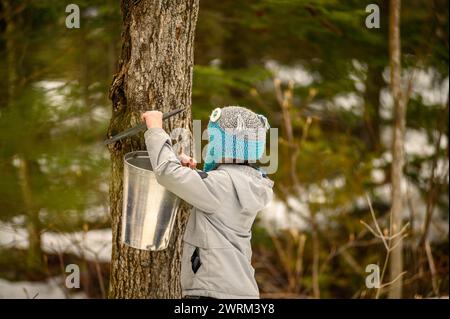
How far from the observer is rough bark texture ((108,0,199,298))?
122 inches

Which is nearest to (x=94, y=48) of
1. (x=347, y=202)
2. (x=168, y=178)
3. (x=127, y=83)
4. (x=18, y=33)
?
(x=18, y=33)

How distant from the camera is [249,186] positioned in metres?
2.86

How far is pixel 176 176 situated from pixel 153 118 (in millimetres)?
356

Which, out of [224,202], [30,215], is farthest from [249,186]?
[30,215]

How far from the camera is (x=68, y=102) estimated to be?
5.62 metres

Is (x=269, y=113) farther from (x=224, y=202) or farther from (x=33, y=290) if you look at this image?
(x=224, y=202)

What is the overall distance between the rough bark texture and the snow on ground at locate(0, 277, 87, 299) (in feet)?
10.6

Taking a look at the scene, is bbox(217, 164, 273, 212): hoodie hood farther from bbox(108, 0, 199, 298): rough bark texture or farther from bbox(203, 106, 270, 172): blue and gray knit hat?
bbox(108, 0, 199, 298): rough bark texture

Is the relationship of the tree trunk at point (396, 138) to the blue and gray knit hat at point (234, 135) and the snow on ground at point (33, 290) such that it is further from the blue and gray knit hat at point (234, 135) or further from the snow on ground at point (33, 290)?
the snow on ground at point (33, 290)

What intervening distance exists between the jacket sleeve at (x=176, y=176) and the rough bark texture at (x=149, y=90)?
335mm

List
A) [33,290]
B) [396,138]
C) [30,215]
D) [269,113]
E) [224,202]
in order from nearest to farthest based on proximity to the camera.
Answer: [224,202] → [30,215] → [396,138] → [33,290] → [269,113]

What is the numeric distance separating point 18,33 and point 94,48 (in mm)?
1862

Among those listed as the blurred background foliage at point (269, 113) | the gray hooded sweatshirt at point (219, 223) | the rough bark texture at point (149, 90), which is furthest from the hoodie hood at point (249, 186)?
the blurred background foliage at point (269, 113)

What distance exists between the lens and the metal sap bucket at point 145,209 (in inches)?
111
